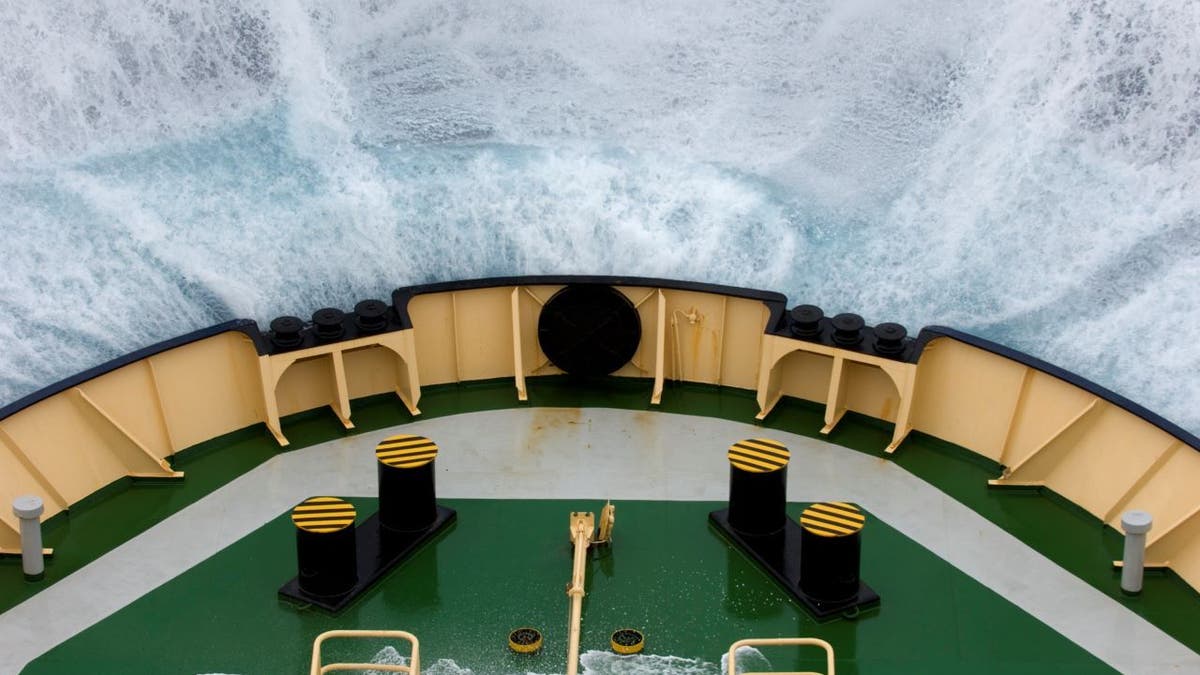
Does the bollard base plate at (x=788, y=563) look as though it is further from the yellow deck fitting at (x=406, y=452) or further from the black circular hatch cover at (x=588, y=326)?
the black circular hatch cover at (x=588, y=326)

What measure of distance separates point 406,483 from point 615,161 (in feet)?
32.0

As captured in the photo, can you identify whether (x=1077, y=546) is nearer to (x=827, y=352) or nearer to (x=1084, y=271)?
(x=827, y=352)

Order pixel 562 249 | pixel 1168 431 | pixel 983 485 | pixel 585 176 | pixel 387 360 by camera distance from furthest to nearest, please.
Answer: pixel 585 176 → pixel 562 249 → pixel 387 360 → pixel 983 485 → pixel 1168 431

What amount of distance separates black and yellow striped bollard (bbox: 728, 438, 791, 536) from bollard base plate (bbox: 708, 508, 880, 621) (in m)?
0.10

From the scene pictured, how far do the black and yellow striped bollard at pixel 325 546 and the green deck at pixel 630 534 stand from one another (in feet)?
0.92

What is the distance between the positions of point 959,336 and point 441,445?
202 inches

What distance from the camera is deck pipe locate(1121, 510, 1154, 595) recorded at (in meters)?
11.4

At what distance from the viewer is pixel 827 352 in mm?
14055

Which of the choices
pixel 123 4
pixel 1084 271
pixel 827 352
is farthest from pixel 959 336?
pixel 123 4

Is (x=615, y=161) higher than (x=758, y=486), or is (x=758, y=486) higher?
(x=615, y=161)

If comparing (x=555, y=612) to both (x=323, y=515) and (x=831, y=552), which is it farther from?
(x=831, y=552)

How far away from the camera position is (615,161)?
69.5 ft

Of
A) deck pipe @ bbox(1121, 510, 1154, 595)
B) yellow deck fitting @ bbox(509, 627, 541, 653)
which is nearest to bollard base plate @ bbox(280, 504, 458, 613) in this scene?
yellow deck fitting @ bbox(509, 627, 541, 653)

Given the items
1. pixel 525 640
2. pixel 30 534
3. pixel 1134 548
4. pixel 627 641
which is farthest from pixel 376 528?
pixel 1134 548
